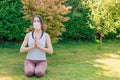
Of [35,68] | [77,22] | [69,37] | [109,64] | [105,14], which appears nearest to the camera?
[35,68]

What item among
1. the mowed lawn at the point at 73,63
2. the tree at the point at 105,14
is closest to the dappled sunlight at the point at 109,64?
the mowed lawn at the point at 73,63

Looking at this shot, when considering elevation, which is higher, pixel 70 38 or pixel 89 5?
pixel 89 5

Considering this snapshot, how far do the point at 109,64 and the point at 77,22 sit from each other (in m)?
4.43

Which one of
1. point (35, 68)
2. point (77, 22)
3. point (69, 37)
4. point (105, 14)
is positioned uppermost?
point (105, 14)

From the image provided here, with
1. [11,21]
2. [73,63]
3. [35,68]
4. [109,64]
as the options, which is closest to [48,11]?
[73,63]

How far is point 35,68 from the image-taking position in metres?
8.58

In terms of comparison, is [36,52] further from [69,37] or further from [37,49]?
[69,37]

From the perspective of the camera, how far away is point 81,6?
14602 millimetres

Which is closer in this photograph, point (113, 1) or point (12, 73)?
point (12, 73)

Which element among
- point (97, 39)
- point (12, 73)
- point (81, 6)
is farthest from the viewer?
point (97, 39)

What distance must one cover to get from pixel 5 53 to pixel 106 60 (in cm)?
402

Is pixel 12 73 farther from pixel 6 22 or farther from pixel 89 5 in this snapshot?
pixel 89 5

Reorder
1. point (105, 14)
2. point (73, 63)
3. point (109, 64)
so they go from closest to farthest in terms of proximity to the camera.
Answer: point (73, 63) < point (109, 64) < point (105, 14)

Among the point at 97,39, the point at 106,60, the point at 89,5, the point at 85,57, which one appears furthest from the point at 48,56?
the point at 97,39
